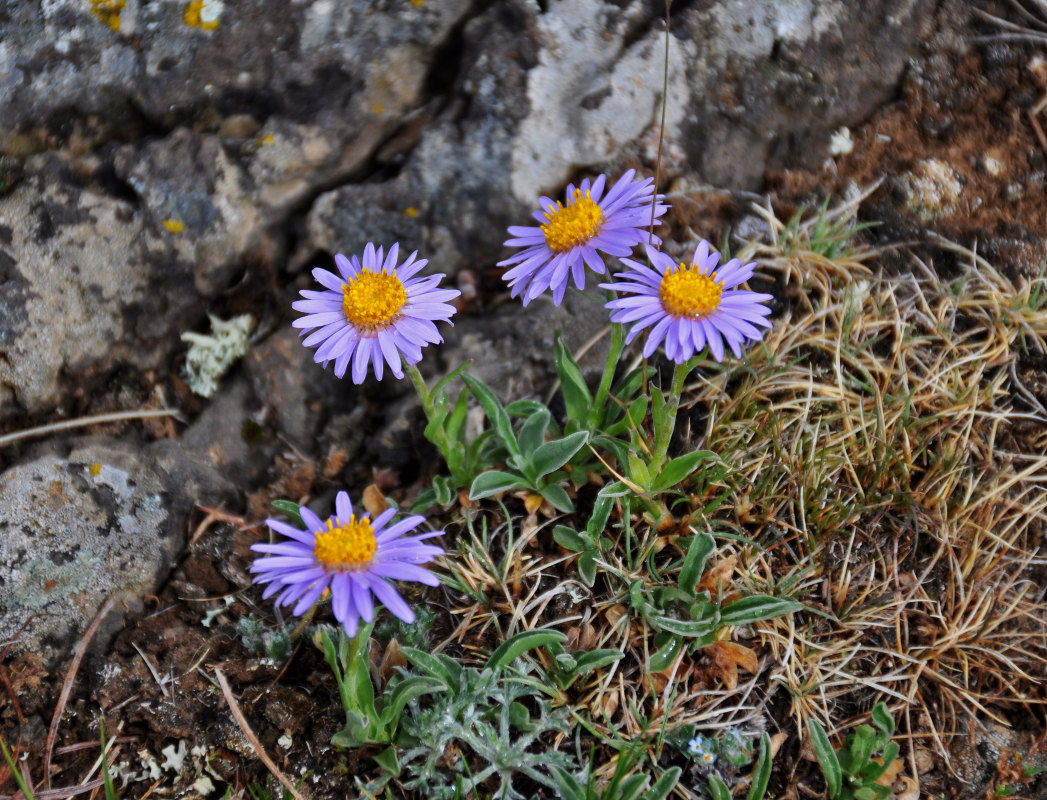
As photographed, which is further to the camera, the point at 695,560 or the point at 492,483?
the point at 492,483

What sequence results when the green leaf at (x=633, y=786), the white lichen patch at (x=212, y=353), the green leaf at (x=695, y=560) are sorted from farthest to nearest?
the white lichen patch at (x=212, y=353)
the green leaf at (x=695, y=560)
the green leaf at (x=633, y=786)

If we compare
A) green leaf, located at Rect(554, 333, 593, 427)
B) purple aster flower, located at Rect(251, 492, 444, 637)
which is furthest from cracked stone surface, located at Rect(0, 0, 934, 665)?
purple aster flower, located at Rect(251, 492, 444, 637)

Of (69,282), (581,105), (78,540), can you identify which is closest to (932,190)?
(581,105)

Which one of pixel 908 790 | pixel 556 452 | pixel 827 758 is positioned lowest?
pixel 908 790

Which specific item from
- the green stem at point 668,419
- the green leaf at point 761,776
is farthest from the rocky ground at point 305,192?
the green leaf at point 761,776

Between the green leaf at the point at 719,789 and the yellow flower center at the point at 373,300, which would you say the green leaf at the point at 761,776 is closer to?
the green leaf at the point at 719,789

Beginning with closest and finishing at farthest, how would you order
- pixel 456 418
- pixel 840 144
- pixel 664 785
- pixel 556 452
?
pixel 664 785
pixel 556 452
pixel 456 418
pixel 840 144

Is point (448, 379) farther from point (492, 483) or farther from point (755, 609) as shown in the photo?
point (755, 609)
